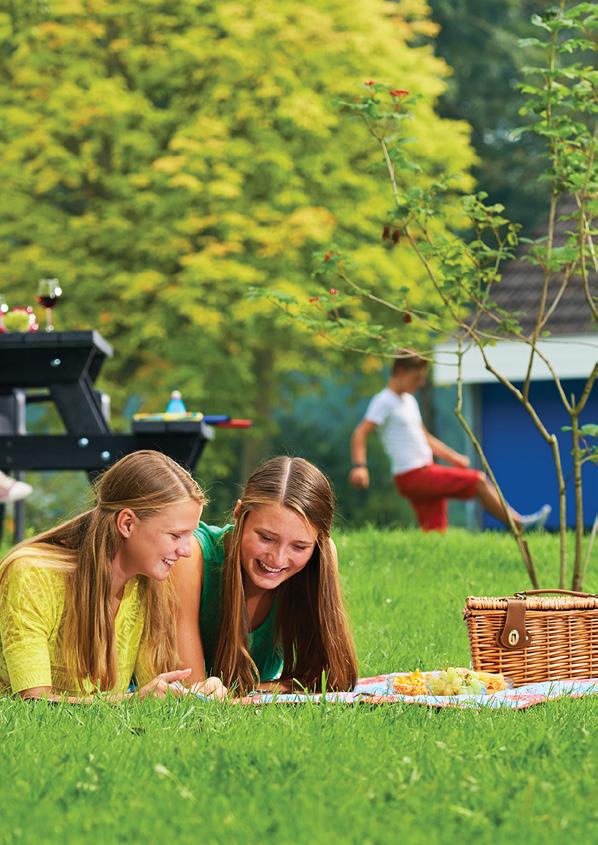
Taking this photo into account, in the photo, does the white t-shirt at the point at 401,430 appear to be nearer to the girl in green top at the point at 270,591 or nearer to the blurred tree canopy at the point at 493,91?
the girl in green top at the point at 270,591

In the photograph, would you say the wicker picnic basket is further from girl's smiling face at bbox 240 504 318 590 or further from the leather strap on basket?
girl's smiling face at bbox 240 504 318 590

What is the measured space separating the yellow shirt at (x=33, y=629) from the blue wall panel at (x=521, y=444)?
52.7 feet

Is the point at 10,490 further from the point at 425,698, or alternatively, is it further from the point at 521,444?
the point at 521,444

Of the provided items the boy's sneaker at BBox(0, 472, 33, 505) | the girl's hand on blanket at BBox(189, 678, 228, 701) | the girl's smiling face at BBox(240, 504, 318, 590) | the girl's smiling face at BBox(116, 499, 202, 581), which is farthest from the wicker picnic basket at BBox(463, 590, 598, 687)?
the boy's sneaker at BBox(0, 472, 33, 505)

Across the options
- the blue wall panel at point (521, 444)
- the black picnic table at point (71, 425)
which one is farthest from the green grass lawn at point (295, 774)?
the blue wall panel at point (521, 444)

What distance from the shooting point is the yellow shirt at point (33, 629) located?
4.32 meters

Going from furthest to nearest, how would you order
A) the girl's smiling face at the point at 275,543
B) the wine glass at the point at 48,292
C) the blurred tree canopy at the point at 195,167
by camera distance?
the blurred tree canopy at the point at 195,167 → the wine glass at the point at 48,292 → the girl's smiling face at the point at 275,543

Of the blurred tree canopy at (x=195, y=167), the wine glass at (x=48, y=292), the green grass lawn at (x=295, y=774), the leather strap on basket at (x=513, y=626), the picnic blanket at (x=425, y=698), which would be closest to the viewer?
the green grass lawn at (x=295, y=774)

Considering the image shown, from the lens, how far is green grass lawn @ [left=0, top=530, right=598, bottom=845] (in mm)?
3041

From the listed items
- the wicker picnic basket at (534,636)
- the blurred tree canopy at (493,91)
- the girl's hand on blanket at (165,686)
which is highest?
the girl's hand on blanket at (165,686)

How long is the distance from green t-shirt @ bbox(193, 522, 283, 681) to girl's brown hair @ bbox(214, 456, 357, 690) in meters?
0.06

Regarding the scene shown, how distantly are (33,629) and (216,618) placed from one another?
2.64ft

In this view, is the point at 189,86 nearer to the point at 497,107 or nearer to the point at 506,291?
the point at 506,291

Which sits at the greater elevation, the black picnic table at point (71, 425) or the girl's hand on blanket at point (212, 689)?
the girl's hand on blanket at point (212, 689)
